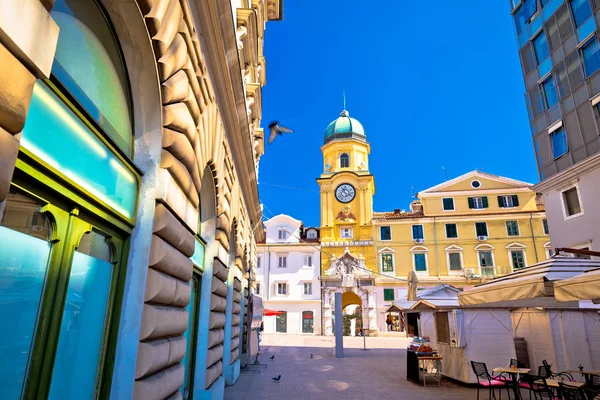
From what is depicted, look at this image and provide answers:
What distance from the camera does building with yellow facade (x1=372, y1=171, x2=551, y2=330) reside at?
3619cm

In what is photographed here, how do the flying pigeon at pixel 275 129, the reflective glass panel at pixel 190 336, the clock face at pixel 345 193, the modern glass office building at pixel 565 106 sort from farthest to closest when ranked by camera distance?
the clock face at pixel 345 193 → the flying pigeon at pixel 275 129 → the modern glass office building at pixel 565 106 → the reflective glass panel at pixel 190 336

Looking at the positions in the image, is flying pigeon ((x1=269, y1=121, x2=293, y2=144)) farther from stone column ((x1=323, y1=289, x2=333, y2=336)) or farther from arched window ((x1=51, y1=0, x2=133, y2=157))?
stone column ((x1=323, y1=289, x2=333, y2=336))

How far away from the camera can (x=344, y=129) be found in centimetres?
4481

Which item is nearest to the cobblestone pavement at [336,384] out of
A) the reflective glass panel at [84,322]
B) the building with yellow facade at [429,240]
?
the reflective glass panel at [84,322]

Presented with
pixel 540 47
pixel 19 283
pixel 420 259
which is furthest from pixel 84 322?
pixel 420 259

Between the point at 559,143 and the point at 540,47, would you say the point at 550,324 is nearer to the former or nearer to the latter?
the point at 559,143

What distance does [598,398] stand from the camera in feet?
20.6

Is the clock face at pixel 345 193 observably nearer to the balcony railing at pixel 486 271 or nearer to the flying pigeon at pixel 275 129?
the balcony railing at pixel 486 271

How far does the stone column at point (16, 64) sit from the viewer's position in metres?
1.93

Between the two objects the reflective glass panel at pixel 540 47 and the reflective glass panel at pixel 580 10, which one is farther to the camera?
the reflective glass panel at pixel 540 47

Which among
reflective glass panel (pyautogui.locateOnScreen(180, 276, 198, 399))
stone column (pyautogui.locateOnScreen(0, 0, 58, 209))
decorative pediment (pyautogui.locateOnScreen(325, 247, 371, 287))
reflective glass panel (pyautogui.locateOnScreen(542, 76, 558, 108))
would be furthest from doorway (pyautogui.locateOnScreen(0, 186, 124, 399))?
decorative pediment (pyautogui.locateOnScreen(325, 247, 371, 287))

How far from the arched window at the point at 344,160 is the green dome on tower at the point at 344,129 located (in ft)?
7.76

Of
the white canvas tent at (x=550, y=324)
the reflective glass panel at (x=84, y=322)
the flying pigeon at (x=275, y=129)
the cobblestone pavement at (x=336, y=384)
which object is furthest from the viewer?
the flying pigeon at (x=275, y=129)

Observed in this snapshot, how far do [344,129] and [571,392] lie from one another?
39318 mm
